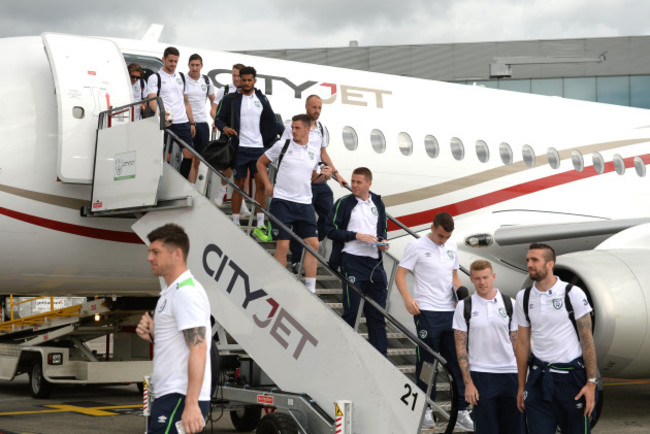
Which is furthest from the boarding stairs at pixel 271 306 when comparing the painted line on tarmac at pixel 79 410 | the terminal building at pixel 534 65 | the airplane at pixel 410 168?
the terminal building at pixel 534 65

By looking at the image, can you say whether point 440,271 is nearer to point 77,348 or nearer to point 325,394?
point 325,394

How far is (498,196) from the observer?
1146 cm

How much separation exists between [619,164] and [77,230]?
8.13m

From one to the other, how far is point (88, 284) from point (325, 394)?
3371 mm

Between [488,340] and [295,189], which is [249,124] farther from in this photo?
[488,340]

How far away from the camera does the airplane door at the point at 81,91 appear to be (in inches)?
317

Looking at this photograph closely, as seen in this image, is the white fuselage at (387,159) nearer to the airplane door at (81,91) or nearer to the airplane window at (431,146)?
the airplane window at (431,146)

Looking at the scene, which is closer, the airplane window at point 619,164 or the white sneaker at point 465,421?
the white sneaker at point 465,421

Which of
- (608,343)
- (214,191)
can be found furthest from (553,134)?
(214,191)

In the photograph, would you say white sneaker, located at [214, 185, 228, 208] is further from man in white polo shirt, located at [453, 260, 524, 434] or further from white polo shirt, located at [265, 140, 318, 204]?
man in white polo shirt, located at [453, 260, 524, 434]

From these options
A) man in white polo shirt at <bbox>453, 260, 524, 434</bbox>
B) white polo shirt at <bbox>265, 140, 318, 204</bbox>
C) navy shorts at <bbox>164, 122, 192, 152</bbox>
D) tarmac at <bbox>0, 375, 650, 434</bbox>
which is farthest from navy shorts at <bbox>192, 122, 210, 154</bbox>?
man in white polo shirt at <bbox>453, 260, 524, 434</bbox>

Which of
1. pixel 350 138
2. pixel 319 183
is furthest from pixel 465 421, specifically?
pixel 350 138

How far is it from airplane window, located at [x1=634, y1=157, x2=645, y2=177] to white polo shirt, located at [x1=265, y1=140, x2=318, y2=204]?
7244mm

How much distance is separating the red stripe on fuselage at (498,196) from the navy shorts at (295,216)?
2681 mm
